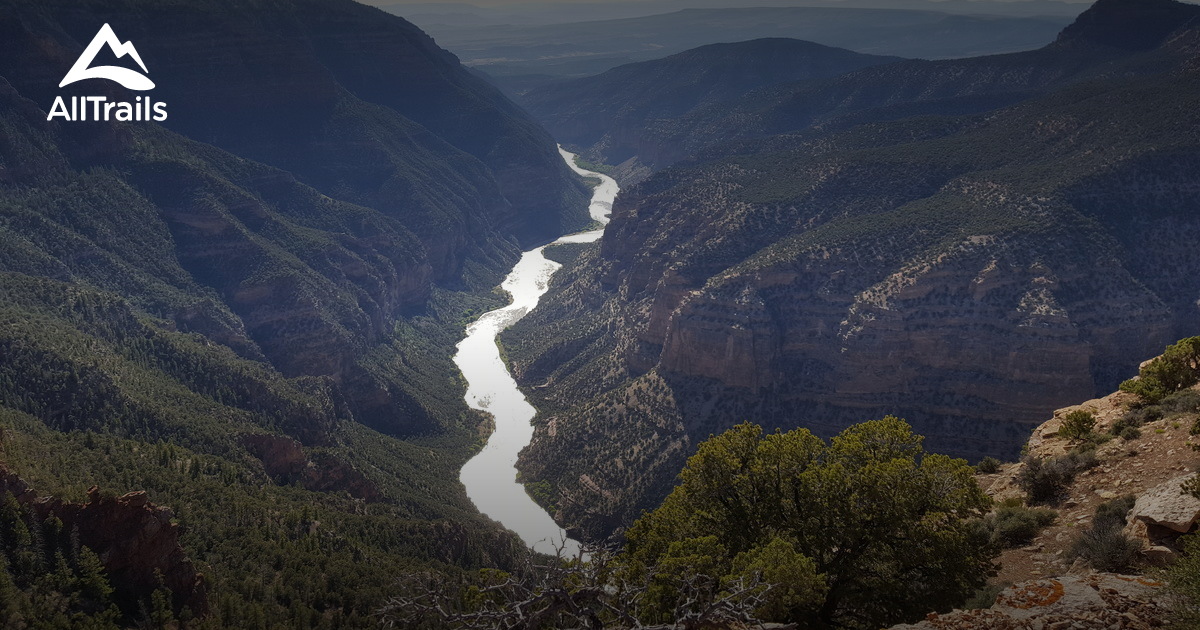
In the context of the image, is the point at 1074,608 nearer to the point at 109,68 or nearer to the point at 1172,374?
the point at 1172,374

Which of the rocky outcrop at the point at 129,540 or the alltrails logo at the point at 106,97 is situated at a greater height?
the alltrails logo at the point at 106,97

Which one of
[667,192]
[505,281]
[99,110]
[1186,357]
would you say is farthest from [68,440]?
[505,281]

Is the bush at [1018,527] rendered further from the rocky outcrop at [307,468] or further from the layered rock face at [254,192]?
the layered rock face at [254,192]

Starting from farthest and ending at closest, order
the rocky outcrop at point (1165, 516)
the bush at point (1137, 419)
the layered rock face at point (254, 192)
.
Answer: the layered rock face at point (254, 192), the bush at point (1137, 419), the rocky outcrop at point (1165, 516)

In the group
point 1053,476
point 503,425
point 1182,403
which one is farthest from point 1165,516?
point 503,425

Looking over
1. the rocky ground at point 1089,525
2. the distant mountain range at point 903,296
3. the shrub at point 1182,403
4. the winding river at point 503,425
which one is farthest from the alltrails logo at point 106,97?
the shrub at point 1182,403

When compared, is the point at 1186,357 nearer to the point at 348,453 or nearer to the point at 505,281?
the point at 348,453
